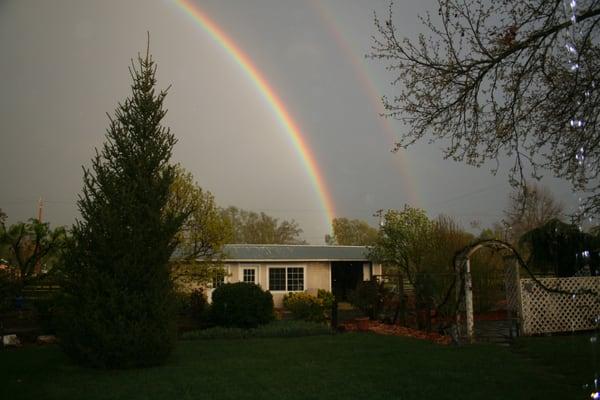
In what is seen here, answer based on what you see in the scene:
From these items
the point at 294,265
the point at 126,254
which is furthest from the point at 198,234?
the point at 294,265

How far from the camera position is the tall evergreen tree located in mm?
9297

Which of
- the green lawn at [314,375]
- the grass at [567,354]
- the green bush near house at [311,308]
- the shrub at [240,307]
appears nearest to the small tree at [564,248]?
the grass at [567,354]

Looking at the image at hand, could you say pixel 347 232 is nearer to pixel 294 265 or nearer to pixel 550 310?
pixel 294 265

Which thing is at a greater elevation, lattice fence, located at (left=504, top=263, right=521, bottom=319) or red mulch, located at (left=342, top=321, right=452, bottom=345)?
lattice fence, located at (left=504, top=263, right=521, bottom=319)

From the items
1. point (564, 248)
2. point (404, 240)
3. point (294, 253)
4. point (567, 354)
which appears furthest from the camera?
point (294, 253)

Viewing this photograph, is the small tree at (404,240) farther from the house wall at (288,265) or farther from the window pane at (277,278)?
the window pane at (277,278)

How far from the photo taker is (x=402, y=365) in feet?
29.8

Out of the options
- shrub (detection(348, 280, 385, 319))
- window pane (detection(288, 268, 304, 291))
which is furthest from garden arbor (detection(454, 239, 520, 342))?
window pane (detection(288, 268, 304, 291))

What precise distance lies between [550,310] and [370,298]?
6.44 m

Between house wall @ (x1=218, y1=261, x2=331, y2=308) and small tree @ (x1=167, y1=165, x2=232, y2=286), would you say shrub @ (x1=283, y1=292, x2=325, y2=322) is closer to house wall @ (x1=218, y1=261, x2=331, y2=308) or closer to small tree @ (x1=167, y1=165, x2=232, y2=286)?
small tree @ (x1=167, y1=165, x2=232, y2=286)

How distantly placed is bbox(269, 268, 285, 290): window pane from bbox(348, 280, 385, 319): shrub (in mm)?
9585

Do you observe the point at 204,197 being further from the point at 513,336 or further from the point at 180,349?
the point at 513,336

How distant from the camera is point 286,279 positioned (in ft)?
93.8

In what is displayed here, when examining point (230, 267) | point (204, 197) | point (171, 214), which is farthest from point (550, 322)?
point (230, 267)
